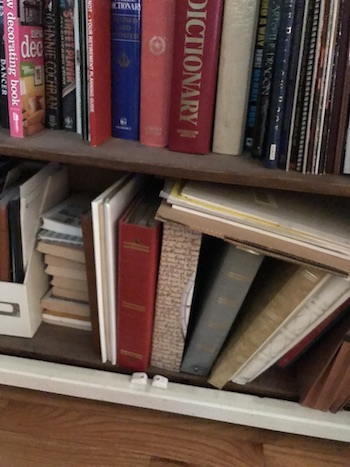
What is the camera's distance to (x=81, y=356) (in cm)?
85

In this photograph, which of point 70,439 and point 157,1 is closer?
point 157,1

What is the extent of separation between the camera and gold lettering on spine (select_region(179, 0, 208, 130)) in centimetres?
61

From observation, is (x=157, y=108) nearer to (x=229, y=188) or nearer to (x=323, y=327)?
(x=229, y=188)

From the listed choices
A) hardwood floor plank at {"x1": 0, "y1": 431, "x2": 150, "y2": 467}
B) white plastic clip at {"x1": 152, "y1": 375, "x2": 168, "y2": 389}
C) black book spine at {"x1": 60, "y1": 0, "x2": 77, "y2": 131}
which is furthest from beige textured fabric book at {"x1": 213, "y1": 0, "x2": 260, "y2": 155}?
hardwood floor plank at {"x1": 0, "y1": 431, "x2": 150, "y2": 467}

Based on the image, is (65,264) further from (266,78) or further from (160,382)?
(266,78)

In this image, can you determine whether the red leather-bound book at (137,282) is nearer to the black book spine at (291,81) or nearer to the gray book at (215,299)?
the gray book at (215,299)

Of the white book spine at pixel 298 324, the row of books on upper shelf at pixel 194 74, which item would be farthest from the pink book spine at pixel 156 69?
the white book spine at pixel 298 324

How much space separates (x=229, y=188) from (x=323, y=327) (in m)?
0.28

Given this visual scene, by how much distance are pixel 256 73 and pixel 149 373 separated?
54 cm

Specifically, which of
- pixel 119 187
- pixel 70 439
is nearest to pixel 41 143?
pixel 119 187

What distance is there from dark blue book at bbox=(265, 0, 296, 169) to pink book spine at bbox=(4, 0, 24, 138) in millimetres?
368

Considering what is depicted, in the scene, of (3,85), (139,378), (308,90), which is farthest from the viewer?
(139,378)

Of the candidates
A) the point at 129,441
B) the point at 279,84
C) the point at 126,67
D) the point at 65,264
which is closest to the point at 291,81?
the point at 279,84

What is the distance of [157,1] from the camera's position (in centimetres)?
64
